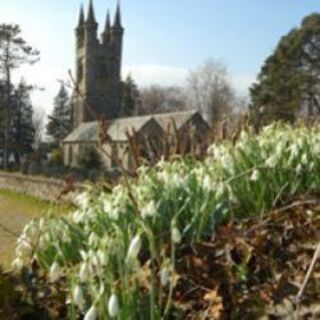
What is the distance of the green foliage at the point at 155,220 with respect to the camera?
3379 mm

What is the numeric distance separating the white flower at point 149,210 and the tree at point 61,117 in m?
77.9

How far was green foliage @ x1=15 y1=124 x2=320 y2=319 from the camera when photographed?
338 cm

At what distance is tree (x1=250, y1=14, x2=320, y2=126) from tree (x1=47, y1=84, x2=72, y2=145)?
1394 inches

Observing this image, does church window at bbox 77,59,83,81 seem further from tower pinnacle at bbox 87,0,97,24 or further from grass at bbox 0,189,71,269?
grass at bbox 0,189,71,269

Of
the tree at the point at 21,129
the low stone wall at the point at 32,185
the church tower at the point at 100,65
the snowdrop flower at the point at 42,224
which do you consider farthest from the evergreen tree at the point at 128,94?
the church tower at the point at 100,65

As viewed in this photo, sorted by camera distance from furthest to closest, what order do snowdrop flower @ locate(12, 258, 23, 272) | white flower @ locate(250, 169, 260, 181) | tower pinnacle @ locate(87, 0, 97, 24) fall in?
tower pinnacle @ locate(87, 0, 97, 24) < white flower @ locate(250, 169, 260, 181) < snowdrop flower @ locate(12, 258, 23, 272)

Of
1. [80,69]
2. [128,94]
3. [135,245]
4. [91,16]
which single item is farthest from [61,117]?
[135,245]

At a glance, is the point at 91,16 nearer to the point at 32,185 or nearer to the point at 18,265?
the point at 32,185

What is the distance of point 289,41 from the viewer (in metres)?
52.4

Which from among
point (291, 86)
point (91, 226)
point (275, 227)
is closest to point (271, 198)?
point (275, 227)

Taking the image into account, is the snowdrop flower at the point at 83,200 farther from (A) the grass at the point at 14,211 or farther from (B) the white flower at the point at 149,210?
(A) the grass at the point at 14,211

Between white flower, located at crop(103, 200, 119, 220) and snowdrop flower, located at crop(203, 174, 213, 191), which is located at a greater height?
snowdrop flower, located at crop(203, 174, 213, 191)

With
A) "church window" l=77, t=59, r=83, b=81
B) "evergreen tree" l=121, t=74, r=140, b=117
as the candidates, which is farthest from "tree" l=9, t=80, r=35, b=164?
"evergreen tree" l=121, t=74, r=140, b=117

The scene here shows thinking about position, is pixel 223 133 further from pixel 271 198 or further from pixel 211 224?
pixel 211 224
